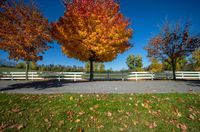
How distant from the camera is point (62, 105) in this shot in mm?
6055

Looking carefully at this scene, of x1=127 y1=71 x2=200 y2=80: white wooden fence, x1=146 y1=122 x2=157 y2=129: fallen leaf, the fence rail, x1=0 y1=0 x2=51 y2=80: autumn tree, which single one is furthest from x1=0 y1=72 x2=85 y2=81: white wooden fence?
x1=146 y1=122 x2=157 y2=129: fallen leaf

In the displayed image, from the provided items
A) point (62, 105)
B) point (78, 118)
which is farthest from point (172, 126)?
point (62, 105)

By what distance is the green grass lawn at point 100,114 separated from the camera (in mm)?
4824

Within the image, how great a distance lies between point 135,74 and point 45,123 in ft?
57.7

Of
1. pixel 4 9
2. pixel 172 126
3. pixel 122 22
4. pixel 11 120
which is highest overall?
pixel 4 9

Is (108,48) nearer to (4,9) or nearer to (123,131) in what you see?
(123,131)

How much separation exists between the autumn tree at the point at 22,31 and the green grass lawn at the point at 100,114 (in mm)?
9448

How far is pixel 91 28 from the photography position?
1420 centimetres

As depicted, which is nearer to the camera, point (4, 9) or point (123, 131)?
point (123, 131)

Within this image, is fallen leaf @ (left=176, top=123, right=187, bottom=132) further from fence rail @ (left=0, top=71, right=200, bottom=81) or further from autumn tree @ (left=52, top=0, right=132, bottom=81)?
fence rail @ (left=0, top=71, right=200, bottom=81)

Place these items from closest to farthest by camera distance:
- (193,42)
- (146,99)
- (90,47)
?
(146,99) < (90,47) < (193,42)

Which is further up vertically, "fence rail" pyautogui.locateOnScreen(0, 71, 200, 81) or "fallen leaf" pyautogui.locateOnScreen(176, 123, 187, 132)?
"fence rail" pyautogui.locateOnScreen(0, 71, 200, 81)

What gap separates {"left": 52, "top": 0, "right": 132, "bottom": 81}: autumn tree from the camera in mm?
13992

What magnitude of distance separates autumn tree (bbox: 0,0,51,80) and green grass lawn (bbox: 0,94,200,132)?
945 centimetres
